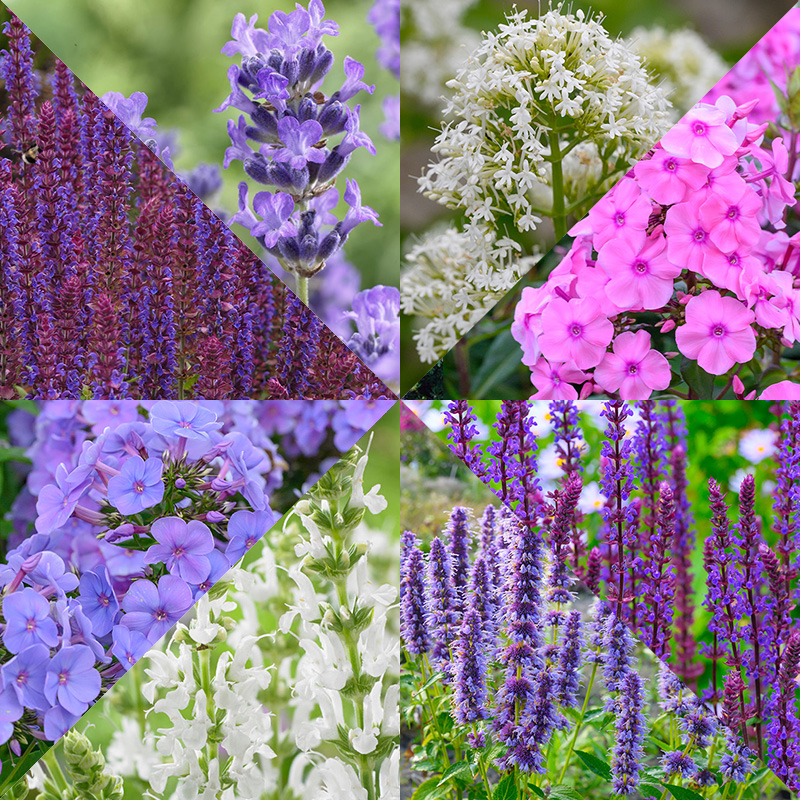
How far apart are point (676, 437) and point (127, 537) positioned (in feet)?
3.04

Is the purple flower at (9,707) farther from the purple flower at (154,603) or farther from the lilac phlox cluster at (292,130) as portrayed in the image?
the lilac phlox cluster at (292,130)

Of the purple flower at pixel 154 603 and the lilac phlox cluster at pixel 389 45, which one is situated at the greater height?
the lilac phlox cluster at pixel 389 45

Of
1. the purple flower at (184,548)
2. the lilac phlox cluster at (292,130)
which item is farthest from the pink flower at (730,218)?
the purple flower at (184,548)

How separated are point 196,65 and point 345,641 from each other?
4.58 ft

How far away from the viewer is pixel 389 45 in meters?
1.95

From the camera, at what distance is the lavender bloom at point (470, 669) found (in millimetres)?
1235

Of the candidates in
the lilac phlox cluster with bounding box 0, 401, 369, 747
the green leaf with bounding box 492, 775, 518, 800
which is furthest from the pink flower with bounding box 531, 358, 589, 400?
the green leaf with bounding box 492, 775, 518, 800

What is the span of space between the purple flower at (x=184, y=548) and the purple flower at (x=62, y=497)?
10 centimetres

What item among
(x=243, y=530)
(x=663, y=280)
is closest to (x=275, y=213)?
(x=243, y=530)

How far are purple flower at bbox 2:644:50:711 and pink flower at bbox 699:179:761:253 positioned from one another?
3.42ft

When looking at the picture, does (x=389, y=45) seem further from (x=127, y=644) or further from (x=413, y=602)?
(x=127, y=644)

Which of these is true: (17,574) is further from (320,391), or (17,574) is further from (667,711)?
(667,711)

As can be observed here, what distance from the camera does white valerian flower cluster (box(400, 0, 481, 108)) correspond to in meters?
1.98

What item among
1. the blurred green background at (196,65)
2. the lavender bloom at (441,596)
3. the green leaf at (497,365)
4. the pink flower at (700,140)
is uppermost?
the blurred green background at (196,65)
